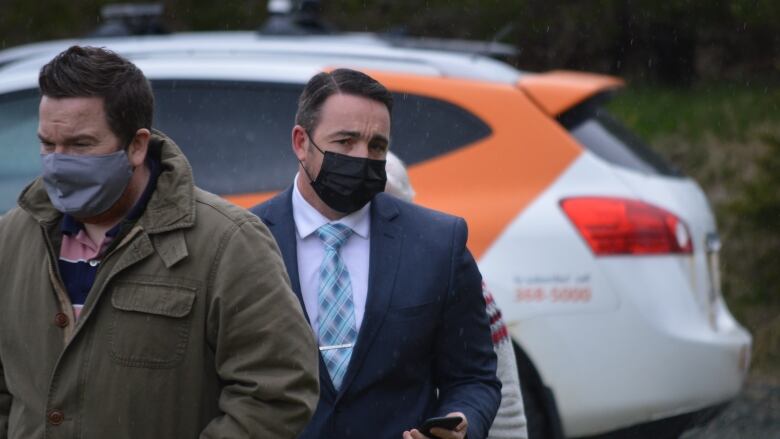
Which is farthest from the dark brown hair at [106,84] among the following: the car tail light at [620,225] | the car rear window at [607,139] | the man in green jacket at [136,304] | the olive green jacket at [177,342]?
the car rear window at [607,139]

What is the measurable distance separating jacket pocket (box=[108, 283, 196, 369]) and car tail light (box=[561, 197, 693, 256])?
2.80m

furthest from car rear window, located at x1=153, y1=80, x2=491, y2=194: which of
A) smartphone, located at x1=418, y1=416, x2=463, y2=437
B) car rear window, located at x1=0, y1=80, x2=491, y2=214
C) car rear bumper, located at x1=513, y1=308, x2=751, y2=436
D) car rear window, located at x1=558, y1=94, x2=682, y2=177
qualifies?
smartphone, located at x1=418, y1=416, x2=463, y2=437

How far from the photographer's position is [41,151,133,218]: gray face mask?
243 centimetres

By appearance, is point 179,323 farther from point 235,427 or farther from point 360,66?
point 360,66

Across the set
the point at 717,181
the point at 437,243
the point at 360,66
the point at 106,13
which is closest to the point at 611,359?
the point at 360,66

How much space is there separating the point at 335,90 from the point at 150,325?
35.9 inches

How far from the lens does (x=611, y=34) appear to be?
1217 cm

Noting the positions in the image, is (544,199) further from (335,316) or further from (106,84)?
(106,84)

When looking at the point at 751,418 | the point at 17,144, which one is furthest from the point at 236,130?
the point at 751,418

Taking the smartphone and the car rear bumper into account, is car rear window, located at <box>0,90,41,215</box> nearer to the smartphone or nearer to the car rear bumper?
the car rear bumper

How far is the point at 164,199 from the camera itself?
247 centimetres

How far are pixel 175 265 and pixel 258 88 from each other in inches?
118

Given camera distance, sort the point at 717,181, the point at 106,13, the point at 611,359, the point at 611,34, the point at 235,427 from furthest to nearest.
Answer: the point at 611,34 → the point at 717,181 → the point at 106,13 → the point at 611,359 → the point at 235,427

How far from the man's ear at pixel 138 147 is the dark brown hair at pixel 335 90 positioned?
694mm
